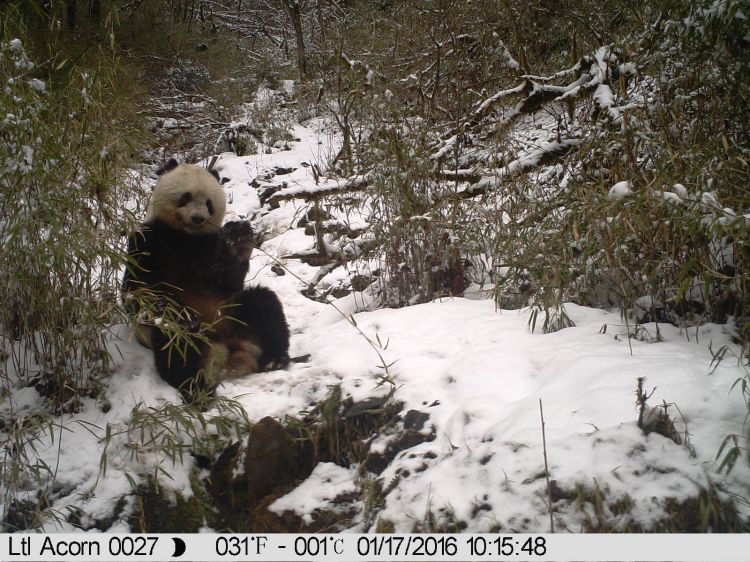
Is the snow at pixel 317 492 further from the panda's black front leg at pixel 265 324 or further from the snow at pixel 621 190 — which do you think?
the snow at pixel 621 190

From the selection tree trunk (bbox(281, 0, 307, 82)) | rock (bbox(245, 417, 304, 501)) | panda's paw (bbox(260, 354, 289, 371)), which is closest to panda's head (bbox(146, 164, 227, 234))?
panda's paw (bbox(260, 354, 289, 371))

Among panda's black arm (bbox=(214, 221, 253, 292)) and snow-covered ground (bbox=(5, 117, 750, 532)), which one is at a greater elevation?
panda's black arm (bbox=(214, 221, 253, 292))

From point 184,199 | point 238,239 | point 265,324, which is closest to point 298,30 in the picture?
point 184,199

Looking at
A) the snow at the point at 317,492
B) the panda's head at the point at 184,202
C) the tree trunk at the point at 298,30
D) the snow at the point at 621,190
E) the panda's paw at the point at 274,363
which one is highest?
the tree trunk at the point at 298,30

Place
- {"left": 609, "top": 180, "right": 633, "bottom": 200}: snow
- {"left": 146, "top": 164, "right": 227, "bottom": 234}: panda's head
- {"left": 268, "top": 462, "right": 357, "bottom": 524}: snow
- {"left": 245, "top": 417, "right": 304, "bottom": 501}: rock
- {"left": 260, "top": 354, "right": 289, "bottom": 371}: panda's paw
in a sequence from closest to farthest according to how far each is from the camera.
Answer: {"left": 268, "top": 462, "right": 357, "bottom": 524}: snow → {"left": 245, "top": 417, "right": 304, "bottom": 501}: rock → {"left": 609, "top": 180, "right": 633, "bottom": 200}: snow → {"left": 260, "top": 354, "right": 289, "bottom": 371}: panda's paw → {"left": 146, "top": 164, "right": 227, "bottom": 234}: panda's head

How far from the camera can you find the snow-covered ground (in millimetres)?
1700

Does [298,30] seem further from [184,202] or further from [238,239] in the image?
[238,239]

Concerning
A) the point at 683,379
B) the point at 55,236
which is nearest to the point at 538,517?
the point at 683,379

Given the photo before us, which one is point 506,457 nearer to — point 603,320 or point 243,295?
point 603,320

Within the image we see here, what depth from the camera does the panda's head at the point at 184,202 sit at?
3344mm

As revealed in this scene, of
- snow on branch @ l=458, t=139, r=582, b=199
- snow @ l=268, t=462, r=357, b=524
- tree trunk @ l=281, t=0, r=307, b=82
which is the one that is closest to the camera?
snow @ l=268, t=462, r=357, b=524

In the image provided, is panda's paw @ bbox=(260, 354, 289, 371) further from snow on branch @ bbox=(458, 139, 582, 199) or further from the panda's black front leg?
snow on branch @ bbox=(458, 139, 582, 199)

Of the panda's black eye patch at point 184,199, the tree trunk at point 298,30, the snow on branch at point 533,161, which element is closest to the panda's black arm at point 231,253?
the panda's black eye patch at point 184,199

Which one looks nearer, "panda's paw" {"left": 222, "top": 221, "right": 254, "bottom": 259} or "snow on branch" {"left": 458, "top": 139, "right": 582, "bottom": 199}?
"panda's paw" {"left": 222, "top": 221, "right": 254, "bottom": 259}
